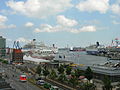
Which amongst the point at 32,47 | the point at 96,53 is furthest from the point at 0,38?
the point at 96,53

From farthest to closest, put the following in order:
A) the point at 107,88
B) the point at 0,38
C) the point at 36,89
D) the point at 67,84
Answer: the point at 0,38
the point at 67,84
the point at 36,89
the point at 107,88

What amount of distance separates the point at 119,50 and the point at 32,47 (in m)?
48.8

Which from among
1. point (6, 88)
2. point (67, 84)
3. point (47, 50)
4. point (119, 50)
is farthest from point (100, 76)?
point (119, 50)

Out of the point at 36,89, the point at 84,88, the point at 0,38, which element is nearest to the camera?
the point at 84,88

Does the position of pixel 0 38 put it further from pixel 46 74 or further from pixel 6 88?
pixel 6 88

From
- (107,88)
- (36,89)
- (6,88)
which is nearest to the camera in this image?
(6,88)

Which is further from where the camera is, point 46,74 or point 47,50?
point 47,50

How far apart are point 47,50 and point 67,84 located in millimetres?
71520

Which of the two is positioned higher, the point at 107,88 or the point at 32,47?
the point at 32,47

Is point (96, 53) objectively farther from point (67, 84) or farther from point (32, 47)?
point (67, 84)

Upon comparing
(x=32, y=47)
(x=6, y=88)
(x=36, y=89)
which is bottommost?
(x=36, y=89)

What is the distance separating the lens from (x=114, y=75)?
1725cm

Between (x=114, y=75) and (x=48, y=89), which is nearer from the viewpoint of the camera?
(x=48, y=89)

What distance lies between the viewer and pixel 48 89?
49.6 feet
